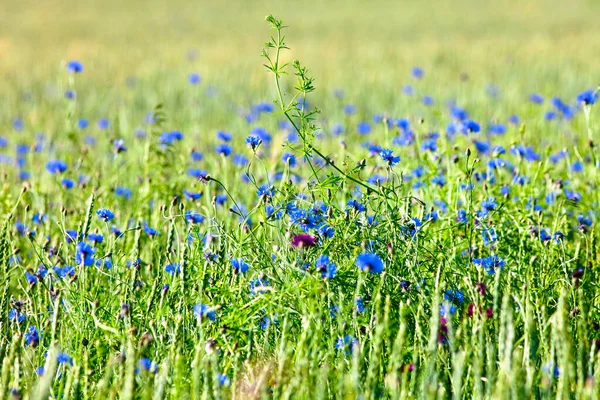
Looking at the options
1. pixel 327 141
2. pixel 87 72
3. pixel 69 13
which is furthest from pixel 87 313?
pixel 69 13

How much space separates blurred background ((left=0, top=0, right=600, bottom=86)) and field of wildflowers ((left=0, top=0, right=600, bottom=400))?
0.36m

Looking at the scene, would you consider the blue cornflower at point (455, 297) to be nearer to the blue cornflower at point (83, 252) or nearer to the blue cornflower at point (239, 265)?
the blue cornflower at point (239, 265)

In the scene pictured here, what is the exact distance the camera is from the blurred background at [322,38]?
9297mm

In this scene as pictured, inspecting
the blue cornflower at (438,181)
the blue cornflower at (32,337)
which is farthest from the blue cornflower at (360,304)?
the blue cornflower at (438,181)

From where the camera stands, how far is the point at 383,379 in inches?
73.5

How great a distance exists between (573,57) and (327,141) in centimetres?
585

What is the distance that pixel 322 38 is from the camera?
49.6 ft

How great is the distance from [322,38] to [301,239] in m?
13.8

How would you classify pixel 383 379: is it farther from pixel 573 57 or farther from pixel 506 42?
pixel 506 42

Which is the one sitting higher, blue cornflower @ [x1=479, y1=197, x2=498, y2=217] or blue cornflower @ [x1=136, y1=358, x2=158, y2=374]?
blue cornflower @ [x1=479, y1=197, x2=498, y2=217]

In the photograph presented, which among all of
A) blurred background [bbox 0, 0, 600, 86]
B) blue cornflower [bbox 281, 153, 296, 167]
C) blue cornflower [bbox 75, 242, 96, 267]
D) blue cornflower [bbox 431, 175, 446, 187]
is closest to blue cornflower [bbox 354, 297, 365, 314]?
blue cornflower [bbox 281, 153, 296, 167]

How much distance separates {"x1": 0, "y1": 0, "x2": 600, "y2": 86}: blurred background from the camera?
9.30m

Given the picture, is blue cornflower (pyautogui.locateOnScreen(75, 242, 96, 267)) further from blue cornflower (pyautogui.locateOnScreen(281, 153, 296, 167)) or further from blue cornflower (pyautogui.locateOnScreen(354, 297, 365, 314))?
blue cornflower (pyautogui.locateOnScreen(354, 297, 365, 314))

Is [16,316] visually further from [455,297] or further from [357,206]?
[455,297]
